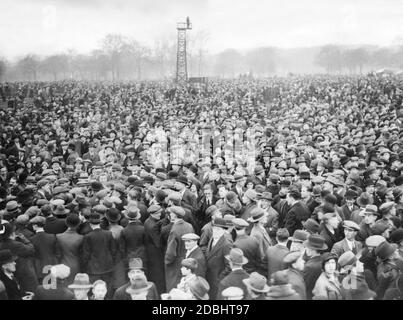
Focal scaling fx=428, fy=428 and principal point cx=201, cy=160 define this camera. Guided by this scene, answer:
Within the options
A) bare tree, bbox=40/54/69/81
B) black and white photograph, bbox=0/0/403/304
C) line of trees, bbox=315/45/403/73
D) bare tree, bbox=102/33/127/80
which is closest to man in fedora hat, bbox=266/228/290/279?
black and white photograph, bbox=0/0/403/304

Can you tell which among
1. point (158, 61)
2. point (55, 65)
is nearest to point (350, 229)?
point (158, 61)

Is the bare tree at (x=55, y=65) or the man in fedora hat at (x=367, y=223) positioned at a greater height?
the bare tree at (x=55, y=65)

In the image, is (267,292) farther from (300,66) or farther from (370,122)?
(300,66)

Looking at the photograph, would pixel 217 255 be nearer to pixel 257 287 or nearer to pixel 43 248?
pixel 257 287

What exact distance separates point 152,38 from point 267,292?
430 inches

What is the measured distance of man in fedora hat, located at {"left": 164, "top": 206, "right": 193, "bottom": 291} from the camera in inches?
180

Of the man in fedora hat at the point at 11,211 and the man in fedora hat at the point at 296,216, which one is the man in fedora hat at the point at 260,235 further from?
the man in fedora hat at the point at 11,211

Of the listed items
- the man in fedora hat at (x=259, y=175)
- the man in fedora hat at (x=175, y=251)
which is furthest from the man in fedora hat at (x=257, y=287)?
the man in fedora hat at (x=259, y=175)

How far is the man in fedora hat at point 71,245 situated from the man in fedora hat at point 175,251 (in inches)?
37.4

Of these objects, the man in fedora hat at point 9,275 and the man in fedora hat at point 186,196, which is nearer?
the man in fedora hat at point 9,275

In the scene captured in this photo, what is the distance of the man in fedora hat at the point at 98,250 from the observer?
4.58 meters

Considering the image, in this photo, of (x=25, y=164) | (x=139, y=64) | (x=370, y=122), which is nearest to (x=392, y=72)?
(x=370, y=122)

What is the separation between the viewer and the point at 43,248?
4.52m

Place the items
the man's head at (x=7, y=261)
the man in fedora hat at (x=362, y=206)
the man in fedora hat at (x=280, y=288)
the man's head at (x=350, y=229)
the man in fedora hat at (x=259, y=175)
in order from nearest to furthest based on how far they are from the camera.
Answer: the man in fedora hat at (x=280, y=288)
the man's head at (x=7, y=261)
the man's head at (x=350, y=229)
the man in fedora hat at (x=362, y=206)
the man in fedora hat at (x=259, y=175)
